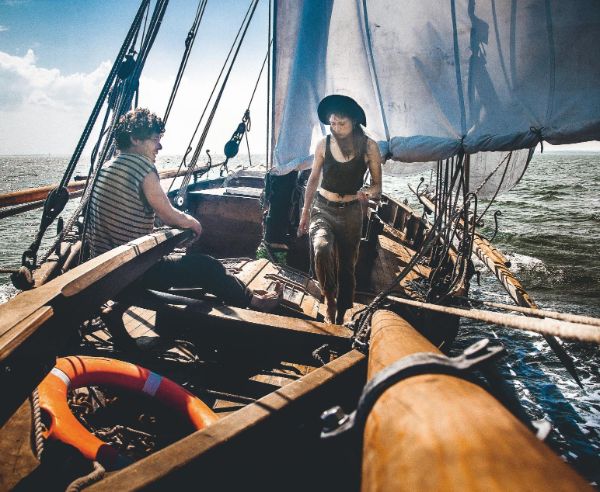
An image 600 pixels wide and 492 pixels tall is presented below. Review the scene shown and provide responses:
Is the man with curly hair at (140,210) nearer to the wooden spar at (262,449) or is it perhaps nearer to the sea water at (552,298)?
the wooden spar at (262,449)

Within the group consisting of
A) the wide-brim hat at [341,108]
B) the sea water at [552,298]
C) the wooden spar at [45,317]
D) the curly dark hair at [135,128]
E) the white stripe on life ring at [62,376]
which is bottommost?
the sea water at [552,298]

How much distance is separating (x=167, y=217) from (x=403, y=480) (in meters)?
2.65

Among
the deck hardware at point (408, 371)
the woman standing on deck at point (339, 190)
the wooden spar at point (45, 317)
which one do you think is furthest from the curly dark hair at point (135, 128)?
the deck hardware at point (408, 371)

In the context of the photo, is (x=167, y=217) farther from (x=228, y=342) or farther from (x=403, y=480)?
(x=403, y=480)

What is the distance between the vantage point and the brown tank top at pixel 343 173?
11.0 ft

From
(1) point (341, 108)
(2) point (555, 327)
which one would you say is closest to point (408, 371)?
(2) point (555, 327)

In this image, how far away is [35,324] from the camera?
4.03ft

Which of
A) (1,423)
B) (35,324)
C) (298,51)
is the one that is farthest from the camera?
(298,51)

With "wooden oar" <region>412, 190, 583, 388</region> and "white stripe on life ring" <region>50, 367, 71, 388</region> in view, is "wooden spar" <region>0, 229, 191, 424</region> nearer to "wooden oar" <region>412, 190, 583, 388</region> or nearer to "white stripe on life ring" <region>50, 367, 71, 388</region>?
"white stripe on life ring" <region>50, 367, 71, 388</region>

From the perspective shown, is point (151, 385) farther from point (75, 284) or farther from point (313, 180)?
point (313, 180)

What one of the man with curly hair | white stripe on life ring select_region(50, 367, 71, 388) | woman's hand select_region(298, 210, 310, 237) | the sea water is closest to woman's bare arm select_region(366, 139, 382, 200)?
woman's hand select_region(298, 210, 310, 237)

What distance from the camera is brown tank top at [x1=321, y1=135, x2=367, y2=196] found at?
3352mm

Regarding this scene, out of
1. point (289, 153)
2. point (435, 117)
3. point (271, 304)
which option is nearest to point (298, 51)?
point (289, 153)

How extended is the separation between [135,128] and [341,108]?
195 centimetres
